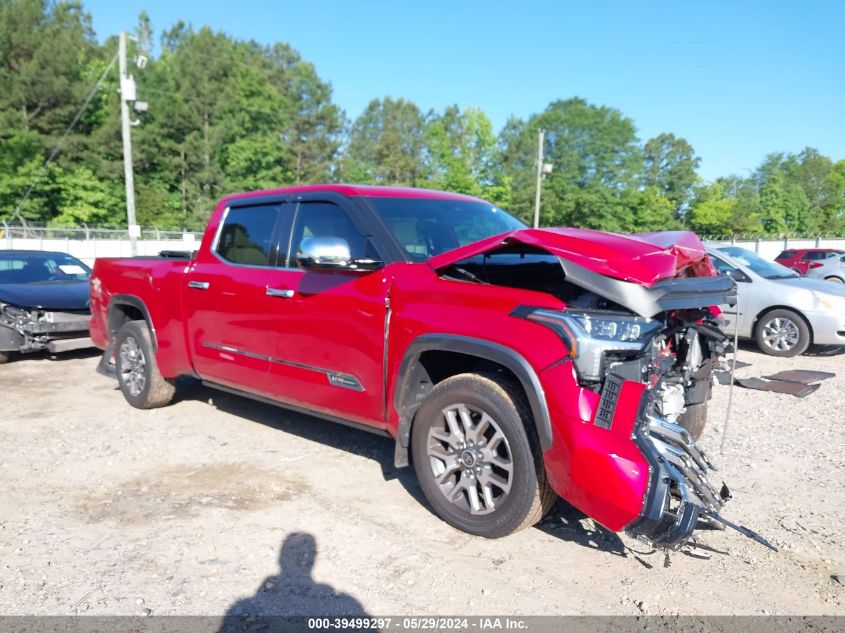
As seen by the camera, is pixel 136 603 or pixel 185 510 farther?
pixel 185 510

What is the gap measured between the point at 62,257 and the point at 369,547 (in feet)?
27.4

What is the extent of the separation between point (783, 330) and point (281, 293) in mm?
7580

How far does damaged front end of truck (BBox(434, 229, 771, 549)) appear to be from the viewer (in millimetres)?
2771

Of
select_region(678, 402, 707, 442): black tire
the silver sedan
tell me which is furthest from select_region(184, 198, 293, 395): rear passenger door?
the silver sedan

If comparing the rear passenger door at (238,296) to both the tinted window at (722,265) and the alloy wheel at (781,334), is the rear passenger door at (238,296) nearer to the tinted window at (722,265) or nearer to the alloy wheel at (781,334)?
the tinted window at (722,265)

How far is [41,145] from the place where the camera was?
39.6m

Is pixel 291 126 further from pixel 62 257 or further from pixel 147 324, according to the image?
pixel 147 324

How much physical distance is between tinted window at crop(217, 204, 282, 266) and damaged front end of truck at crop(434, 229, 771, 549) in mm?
1921

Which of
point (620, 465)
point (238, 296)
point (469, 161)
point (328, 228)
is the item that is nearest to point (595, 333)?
point (620, 465)

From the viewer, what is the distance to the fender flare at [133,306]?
5648mm

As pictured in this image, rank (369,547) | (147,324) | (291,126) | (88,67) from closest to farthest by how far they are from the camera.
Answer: (369,547)
(147,324)
(88,67)
(291,126)

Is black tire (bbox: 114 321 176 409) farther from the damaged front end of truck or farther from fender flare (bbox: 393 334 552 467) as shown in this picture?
the damaged front end of truck

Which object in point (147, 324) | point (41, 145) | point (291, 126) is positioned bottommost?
point (147, 324)

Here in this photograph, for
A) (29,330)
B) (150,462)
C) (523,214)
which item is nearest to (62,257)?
(29,330)
